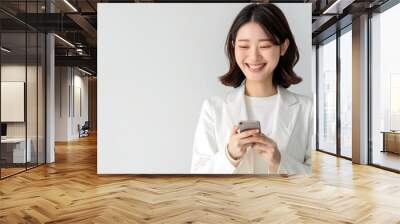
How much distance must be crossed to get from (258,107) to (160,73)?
5.06ft

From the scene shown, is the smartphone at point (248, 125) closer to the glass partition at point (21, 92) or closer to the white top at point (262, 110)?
the white top at point (262, 110)

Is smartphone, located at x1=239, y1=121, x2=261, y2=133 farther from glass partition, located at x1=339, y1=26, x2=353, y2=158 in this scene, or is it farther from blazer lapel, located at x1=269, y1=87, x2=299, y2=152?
glass partition, located at x1=339, y1=26, x2=353, y2=158

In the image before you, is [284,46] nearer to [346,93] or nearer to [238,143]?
[238,143]

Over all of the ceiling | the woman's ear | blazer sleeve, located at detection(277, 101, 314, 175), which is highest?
the ceiling

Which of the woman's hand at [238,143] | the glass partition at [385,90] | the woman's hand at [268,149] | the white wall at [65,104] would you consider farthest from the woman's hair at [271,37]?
the white wall at [65,104]

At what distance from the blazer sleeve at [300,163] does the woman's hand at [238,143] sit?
561 millimetres

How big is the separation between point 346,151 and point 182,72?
4.90m

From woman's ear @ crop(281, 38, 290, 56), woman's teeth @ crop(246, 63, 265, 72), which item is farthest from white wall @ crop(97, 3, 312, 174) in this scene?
woman's teeth @ crop(246, 63, 265, 72)

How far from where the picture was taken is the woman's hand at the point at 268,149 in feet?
18.8

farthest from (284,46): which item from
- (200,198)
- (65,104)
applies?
(65,104)

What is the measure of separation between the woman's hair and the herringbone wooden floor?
1534mm

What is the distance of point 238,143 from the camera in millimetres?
5676

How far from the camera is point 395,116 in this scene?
23.5ft

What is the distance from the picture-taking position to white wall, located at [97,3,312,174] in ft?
19.7
